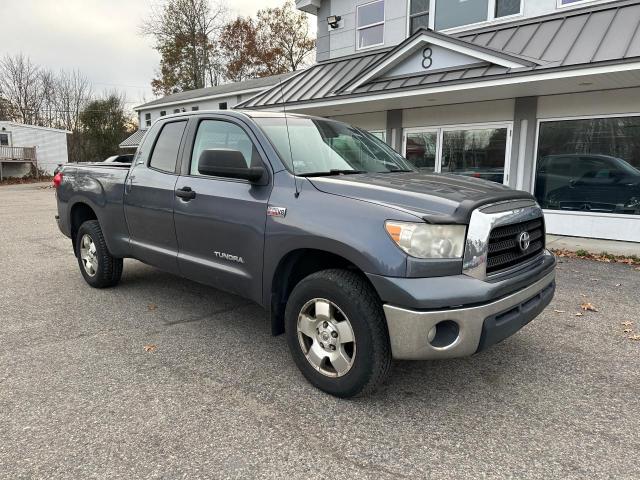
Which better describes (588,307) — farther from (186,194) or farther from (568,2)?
(568,2)

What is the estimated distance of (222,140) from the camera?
3.90m

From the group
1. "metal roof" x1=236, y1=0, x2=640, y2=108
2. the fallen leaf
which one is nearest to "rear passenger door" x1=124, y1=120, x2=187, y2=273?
"metal roof" x1=236, y1=0, x2=640, y2=108

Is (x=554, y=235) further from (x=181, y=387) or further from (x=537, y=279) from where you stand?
(x=181, y=387)

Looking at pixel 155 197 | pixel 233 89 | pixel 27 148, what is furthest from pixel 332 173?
pixel 27 148

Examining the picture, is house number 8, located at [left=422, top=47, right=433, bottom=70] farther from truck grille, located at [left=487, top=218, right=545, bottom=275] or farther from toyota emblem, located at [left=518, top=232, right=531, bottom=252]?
toyota emblem, located at [left=518, top=232, right=531, bottom=252]

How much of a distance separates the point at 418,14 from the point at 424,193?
9.81 meters

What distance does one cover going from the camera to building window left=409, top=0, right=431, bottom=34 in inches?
430

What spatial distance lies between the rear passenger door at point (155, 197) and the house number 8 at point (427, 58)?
661cm

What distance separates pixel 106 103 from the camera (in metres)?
38.6

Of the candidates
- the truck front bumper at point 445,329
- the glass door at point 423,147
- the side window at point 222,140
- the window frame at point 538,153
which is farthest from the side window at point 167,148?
the window frame at point 538,153

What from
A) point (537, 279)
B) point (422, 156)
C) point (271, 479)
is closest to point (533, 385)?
point (537, 279)

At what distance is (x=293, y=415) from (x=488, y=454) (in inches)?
43.9

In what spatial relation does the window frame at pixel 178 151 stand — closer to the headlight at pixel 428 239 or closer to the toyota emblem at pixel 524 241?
the headlight at pixel 428 239

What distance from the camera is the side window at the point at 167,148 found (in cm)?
424
